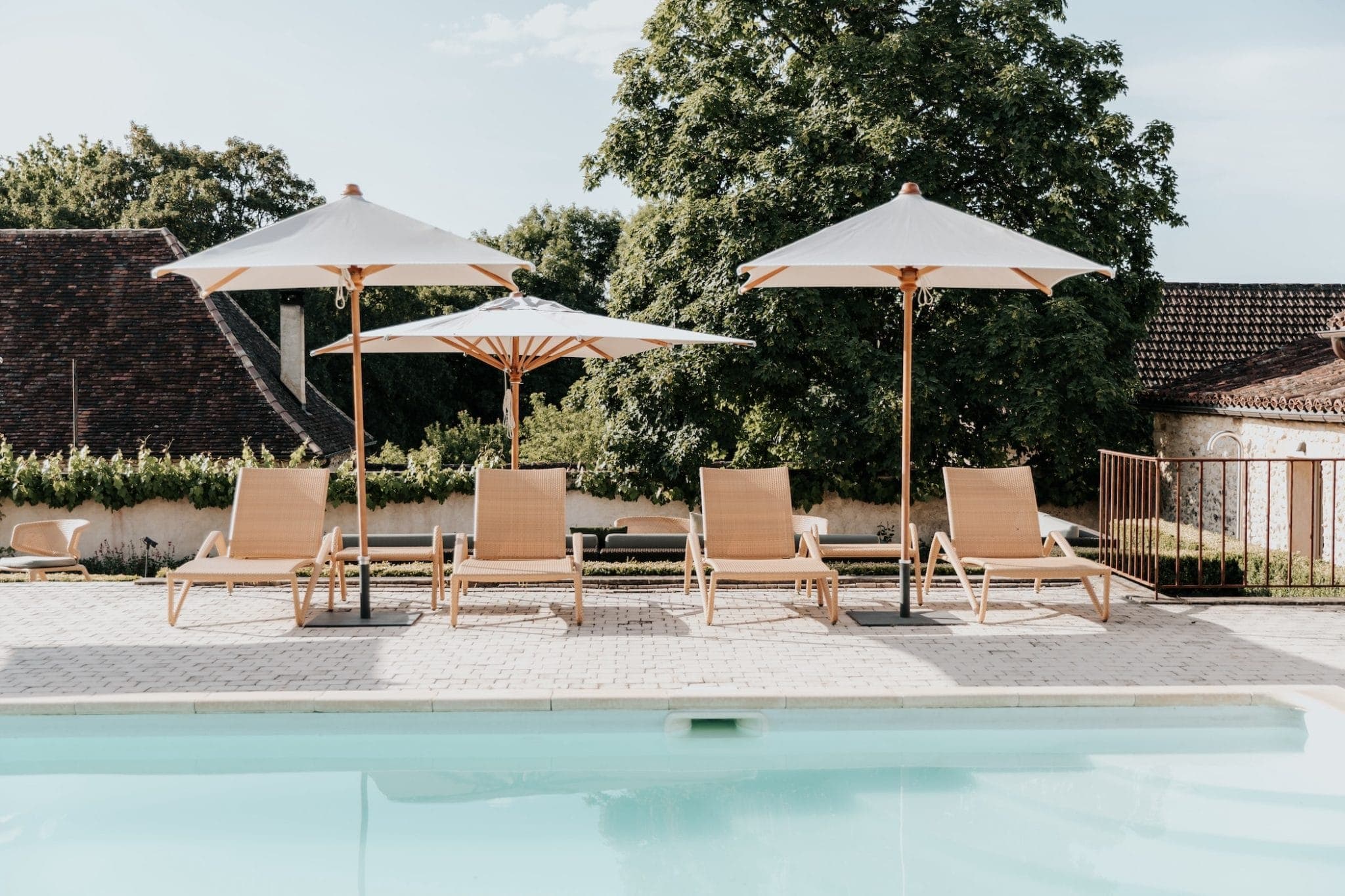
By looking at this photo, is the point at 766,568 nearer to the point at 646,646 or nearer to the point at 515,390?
the point at 646,646

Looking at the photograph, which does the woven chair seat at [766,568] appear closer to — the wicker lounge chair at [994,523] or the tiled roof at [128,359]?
the wicker lounge chair at [994,523]

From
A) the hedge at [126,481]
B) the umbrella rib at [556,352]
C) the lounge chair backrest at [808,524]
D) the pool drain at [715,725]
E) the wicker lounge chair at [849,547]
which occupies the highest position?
the umbrella rib at [556,352]

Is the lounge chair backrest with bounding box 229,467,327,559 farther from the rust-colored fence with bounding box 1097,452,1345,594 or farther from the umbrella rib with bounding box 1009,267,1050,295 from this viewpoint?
the rust-colored fence with bounding box 1097,452,1345,594

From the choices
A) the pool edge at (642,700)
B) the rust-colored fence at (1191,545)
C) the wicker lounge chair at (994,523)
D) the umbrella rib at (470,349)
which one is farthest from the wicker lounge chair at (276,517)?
the rust-colored fence at (1191,545)

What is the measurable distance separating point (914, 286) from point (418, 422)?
3440 centimetres

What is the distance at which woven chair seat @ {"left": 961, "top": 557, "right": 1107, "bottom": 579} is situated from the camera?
321 inches

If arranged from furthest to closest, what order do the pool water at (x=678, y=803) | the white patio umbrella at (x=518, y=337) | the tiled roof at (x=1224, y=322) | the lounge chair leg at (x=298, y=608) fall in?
1. the tiled roof at (x=1224, y=322)
2. the white patio umbrella at (x=518, y=337)
3. the lounge chair leg at (x=298, y=608)
4. the pool water at (x=678, y=803)

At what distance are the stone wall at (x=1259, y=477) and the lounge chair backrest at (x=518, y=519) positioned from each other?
9.01 metres

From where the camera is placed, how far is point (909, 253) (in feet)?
24.6

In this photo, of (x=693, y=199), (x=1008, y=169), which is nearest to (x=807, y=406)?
(x=693, y=199)

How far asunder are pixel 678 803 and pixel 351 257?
414cm

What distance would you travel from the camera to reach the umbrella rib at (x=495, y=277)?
8328 mm

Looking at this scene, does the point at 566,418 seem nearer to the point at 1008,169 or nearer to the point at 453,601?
the point at 1008,169

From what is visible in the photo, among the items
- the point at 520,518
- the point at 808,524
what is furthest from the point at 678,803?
the point at 808,524
